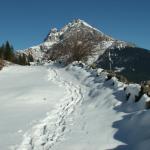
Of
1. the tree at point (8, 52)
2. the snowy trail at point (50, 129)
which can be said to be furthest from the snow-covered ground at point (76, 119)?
the tree at point (8, 52)

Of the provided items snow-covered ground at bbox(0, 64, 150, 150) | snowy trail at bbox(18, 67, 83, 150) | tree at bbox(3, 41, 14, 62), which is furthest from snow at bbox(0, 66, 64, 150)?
tree at bbox(3, 41, 14, 62)

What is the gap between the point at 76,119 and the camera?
647 inches

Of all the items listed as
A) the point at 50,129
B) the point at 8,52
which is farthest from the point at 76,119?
the point at 8,52

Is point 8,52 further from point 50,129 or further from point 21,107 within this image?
point 50,129

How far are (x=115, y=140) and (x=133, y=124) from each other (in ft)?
3.82

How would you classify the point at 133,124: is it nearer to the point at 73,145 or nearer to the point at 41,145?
the point at 73,145

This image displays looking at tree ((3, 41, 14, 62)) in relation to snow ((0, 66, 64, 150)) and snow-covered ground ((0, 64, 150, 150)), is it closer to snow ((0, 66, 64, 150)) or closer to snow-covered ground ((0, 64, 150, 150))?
snow ((0, 66, 64, 150))

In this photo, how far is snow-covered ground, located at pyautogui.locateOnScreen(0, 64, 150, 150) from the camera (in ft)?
41.8

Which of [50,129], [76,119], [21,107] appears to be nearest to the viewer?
[50,129]

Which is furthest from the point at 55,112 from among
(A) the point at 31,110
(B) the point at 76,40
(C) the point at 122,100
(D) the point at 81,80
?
(B) the point at 76,40

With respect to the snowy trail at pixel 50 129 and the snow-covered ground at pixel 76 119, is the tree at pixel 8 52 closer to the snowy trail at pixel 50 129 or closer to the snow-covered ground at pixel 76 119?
the snow-covered ground at pixel 76 119

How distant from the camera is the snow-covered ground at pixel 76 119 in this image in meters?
12.7

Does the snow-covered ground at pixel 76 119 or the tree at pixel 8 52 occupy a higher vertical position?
the tree at pixel 8 52

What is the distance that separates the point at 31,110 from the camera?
19.0 meters
